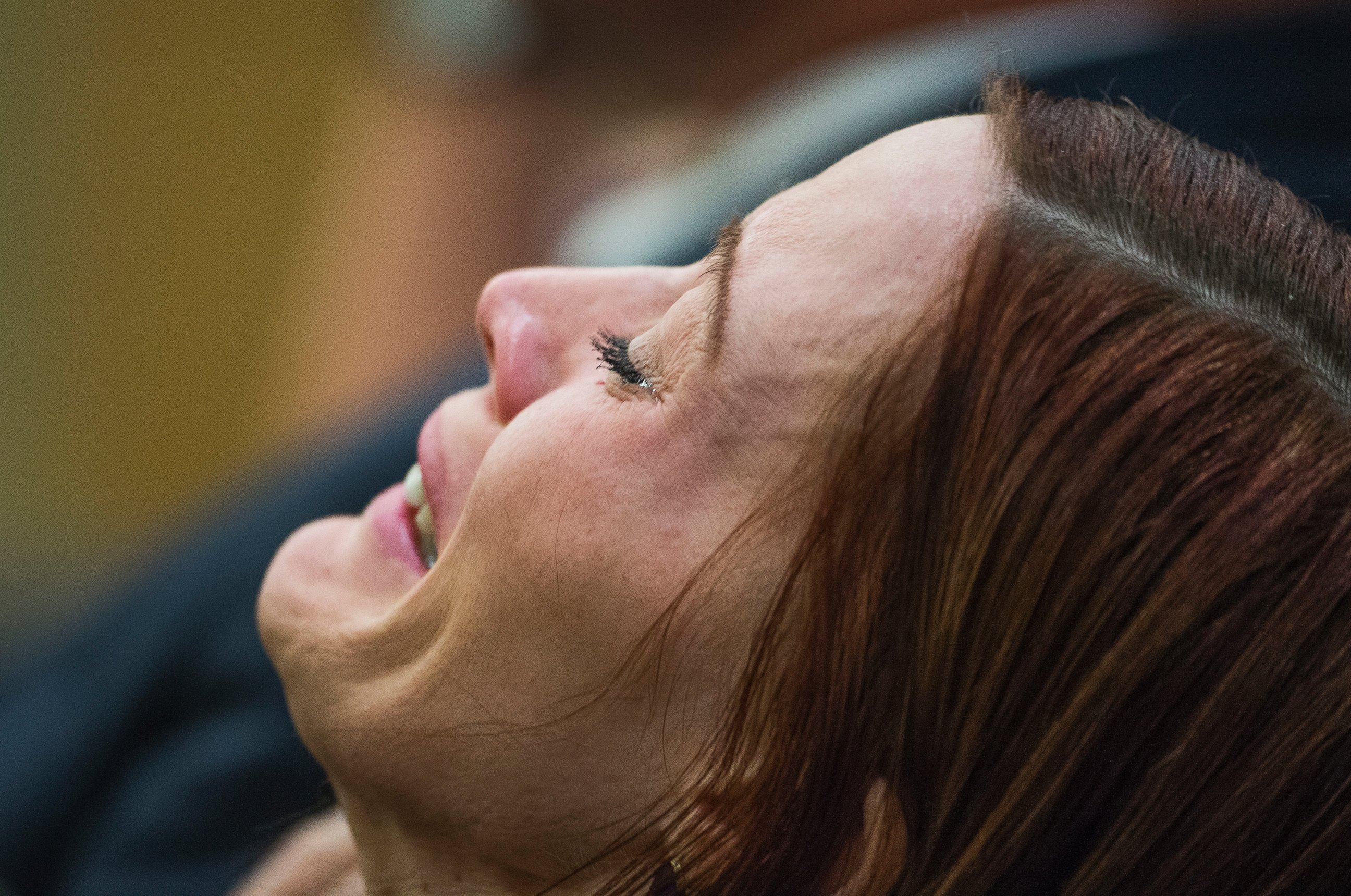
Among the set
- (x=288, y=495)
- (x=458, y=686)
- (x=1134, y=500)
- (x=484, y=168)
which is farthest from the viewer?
(x=484, y=168)

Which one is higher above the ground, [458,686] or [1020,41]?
[1020,41]

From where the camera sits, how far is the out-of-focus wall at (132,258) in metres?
1.57

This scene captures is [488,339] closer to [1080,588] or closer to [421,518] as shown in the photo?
[421,518]

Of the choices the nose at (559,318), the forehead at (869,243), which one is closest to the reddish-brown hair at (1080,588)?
the forehead at (869,243)

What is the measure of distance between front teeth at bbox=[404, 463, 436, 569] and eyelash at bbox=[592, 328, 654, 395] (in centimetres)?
17

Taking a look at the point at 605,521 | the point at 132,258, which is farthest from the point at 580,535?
the point at 132,258

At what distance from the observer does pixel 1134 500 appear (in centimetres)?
51

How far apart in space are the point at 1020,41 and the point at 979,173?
29.8 inches

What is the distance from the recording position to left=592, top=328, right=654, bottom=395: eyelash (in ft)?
1.95

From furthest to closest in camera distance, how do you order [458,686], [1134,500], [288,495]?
[288,495] < [458,686] < [1134,500]

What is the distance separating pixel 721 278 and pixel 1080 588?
223 millimetres

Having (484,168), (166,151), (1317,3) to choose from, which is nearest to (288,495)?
(484,168)

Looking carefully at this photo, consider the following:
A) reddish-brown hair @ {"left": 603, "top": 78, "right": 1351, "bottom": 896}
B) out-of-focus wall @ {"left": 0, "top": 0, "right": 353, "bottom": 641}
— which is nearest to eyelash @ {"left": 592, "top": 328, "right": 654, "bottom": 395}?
reddish-brown hair @ {"left": 603, "top": 78, "right": 1351, "bottom": 896}

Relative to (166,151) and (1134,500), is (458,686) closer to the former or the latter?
(1134,500)
